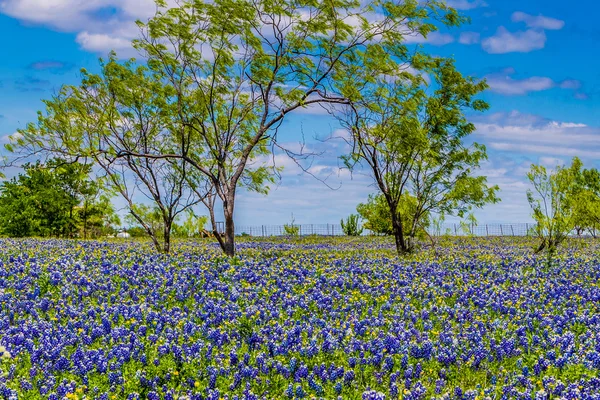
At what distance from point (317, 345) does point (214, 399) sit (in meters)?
2.70

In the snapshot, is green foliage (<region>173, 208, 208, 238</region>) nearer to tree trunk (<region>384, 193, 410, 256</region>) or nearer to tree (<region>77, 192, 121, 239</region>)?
tree (<region>77, 192, 121, 239</region>)

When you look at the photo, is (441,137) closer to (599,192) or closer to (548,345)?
(548,345)

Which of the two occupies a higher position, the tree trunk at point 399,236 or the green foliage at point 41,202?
the green foliage at point 41,202

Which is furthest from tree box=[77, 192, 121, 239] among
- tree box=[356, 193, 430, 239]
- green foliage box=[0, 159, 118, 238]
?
tree box=[356, 193, 430, 239]

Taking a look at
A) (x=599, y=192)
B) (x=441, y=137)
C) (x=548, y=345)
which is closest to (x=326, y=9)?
(x=441, y=137)

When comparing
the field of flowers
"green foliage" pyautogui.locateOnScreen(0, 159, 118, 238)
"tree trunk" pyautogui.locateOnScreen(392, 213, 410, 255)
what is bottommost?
the field of flowers

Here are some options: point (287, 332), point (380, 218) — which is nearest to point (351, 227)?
point (380, 218)

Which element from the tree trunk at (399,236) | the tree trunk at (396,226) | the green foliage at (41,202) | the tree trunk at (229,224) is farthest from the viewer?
the green foliage at (41,202)

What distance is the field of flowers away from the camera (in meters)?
8.08

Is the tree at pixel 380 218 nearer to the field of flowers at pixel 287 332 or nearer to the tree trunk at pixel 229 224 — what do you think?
the tree trunk at pixel 229 224

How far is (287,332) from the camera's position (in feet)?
33.5

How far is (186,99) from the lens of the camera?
24.1 m

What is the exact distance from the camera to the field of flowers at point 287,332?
8078mm

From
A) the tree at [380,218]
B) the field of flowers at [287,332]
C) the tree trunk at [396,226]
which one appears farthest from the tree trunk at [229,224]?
the tree at [380,218]
